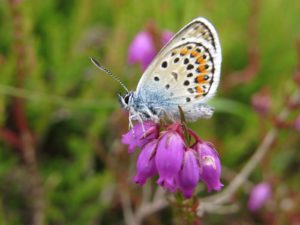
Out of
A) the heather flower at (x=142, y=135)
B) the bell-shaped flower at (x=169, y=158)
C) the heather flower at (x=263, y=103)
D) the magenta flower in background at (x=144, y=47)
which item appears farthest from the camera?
the heather flower at (x=263, y=103)

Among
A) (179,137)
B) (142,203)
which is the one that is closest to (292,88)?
(142,203)

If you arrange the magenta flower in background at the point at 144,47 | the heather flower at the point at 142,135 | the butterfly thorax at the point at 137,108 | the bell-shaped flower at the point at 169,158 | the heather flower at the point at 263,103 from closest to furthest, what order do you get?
1. the bell-shaped flower at the point at 169,158
2. the heather flower at the point at 142,135
3. the butterfly thorax at the point at 137,108
4. the magenta flower in background at the point at 144,47
5. the heather flower at the point at 263,103

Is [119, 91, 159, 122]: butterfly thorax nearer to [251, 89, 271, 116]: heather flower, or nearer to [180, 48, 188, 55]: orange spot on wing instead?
[180, 48, 188, 55]: orange spot on wing

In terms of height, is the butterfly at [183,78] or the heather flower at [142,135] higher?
the butterfly at [183,78]

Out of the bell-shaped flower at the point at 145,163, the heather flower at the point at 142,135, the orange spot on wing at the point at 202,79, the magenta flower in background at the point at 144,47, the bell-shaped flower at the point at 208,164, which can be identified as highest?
the magenta flower in background at the point at 144,47

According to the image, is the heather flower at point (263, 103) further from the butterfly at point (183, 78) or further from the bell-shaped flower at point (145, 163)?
the bell-shaped flower at point (145, 163)

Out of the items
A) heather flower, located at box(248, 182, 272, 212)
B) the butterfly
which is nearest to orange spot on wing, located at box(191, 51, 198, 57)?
the butterfly

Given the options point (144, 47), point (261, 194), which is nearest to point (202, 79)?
point (144, 47)

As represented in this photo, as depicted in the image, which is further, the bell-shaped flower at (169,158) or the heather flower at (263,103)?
the heather flower at (263,103)

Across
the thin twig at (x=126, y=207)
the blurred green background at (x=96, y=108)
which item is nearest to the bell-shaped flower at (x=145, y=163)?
the blurred green background at (x=96, y=108)
